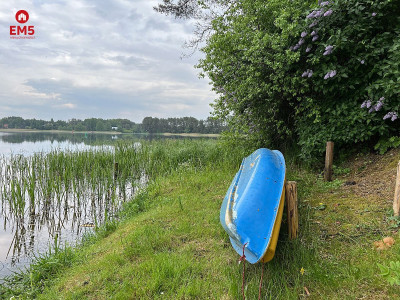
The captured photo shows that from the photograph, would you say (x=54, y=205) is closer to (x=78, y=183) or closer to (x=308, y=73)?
(x=78, y=183)

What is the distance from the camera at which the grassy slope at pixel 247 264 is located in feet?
7.14

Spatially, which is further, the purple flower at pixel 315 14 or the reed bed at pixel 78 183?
the reed bed at pixel 78 183

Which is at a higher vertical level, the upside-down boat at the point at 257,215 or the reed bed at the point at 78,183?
the upside-down boat at the point at 257,215

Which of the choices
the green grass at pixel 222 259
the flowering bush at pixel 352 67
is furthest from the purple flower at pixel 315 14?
the green grass at pixel 222 259

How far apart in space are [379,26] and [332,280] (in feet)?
13.1

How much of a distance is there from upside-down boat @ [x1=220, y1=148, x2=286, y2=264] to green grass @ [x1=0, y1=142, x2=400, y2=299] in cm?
37

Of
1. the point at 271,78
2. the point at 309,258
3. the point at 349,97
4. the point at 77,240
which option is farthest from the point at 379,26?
the point at 77,240

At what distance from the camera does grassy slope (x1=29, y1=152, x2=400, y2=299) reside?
85.7 inches

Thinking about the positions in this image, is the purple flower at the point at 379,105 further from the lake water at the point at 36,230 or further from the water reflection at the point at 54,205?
the lake water at the point at 36,230

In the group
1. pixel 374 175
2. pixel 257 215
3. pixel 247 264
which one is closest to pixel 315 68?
pixel 374 175

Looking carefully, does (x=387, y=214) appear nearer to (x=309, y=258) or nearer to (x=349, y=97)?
(x=309, y=258)

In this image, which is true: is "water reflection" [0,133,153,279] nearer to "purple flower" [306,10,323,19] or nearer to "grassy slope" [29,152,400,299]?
"grassy slope" [29,152,400,299]

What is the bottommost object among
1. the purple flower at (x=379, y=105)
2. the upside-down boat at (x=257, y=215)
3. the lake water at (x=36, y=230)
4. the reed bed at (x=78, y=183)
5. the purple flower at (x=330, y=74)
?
the lake water at (x=36, y=230)

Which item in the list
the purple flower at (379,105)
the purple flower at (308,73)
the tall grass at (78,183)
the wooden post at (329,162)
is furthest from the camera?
the tall grass at (78,183)
